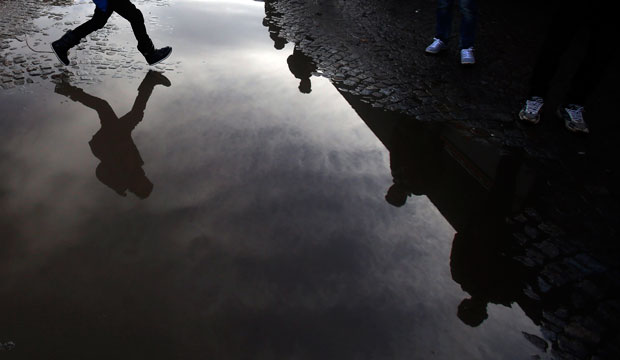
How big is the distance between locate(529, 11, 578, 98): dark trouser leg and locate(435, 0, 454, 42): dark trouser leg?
151cm

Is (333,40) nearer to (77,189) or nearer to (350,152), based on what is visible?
(350,152)

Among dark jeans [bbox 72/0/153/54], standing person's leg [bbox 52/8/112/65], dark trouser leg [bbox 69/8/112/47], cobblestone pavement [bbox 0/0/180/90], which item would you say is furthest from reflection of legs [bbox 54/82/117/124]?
dark jeans [bbox 72/0/153/54]

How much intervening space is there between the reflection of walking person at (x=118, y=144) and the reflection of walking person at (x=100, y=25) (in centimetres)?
44

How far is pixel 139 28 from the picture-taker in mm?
4371

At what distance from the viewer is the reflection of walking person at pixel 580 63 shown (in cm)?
345

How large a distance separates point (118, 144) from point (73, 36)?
191 centimetres

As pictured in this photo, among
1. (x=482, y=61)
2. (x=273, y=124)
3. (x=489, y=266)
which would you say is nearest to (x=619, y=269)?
(x=489, y=266)

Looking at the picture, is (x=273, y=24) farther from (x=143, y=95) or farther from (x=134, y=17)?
(x=143, y=95)

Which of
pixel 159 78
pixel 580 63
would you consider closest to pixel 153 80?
pixel 159 78

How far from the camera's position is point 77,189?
2797mm

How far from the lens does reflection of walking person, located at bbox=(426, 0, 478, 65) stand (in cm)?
465

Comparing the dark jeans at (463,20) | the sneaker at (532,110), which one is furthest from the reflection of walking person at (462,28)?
the sneaker at (532,110)

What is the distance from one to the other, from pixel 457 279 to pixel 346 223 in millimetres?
762

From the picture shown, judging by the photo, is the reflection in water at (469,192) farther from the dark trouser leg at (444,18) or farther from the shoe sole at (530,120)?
the dark trouser leg at (444,18)
